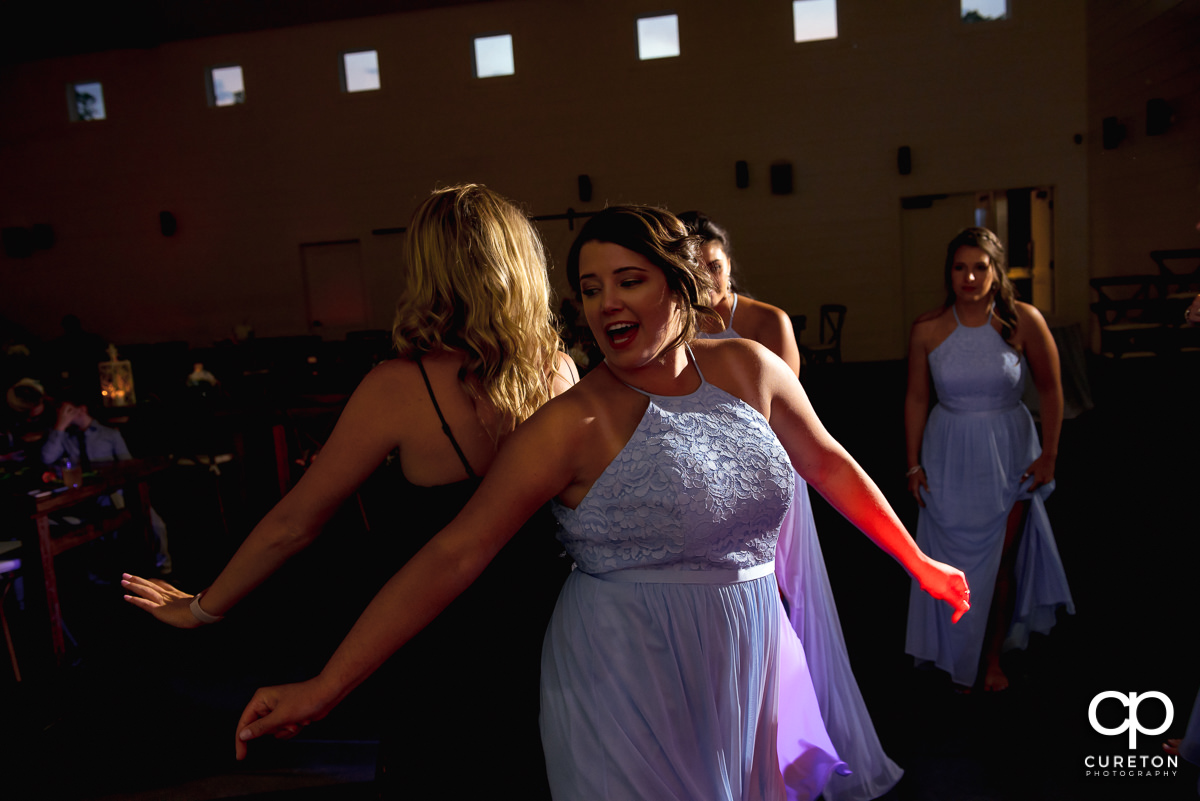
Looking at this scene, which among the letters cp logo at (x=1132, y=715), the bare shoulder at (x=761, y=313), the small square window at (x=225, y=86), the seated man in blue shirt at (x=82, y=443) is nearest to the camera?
the letters cp logo at (x=1132, y=715)

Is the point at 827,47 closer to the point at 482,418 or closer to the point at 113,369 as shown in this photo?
the point at 113,369

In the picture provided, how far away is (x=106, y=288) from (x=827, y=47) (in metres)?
9.97

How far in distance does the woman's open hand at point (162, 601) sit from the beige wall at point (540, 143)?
29.1 ft

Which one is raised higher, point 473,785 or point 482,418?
point 482,418

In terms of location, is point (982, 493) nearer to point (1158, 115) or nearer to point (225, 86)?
point (1158, 115)

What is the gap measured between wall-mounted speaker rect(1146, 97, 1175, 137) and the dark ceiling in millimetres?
7681

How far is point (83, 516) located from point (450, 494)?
11.3 ft

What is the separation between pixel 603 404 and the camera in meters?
1.22

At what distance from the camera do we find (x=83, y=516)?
4.01 metres

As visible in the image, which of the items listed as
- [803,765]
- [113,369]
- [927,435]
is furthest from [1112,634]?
[113,369]

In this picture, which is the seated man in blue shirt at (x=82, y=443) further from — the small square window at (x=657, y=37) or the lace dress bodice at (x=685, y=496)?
the small square window at (x=657, y=37)

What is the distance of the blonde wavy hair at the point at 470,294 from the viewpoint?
145 cm

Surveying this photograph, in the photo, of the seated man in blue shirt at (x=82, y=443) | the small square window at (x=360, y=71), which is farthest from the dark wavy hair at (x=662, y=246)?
the small square window at (x=360, y=71)

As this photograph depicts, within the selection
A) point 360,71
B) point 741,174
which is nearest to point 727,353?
point 741,174
